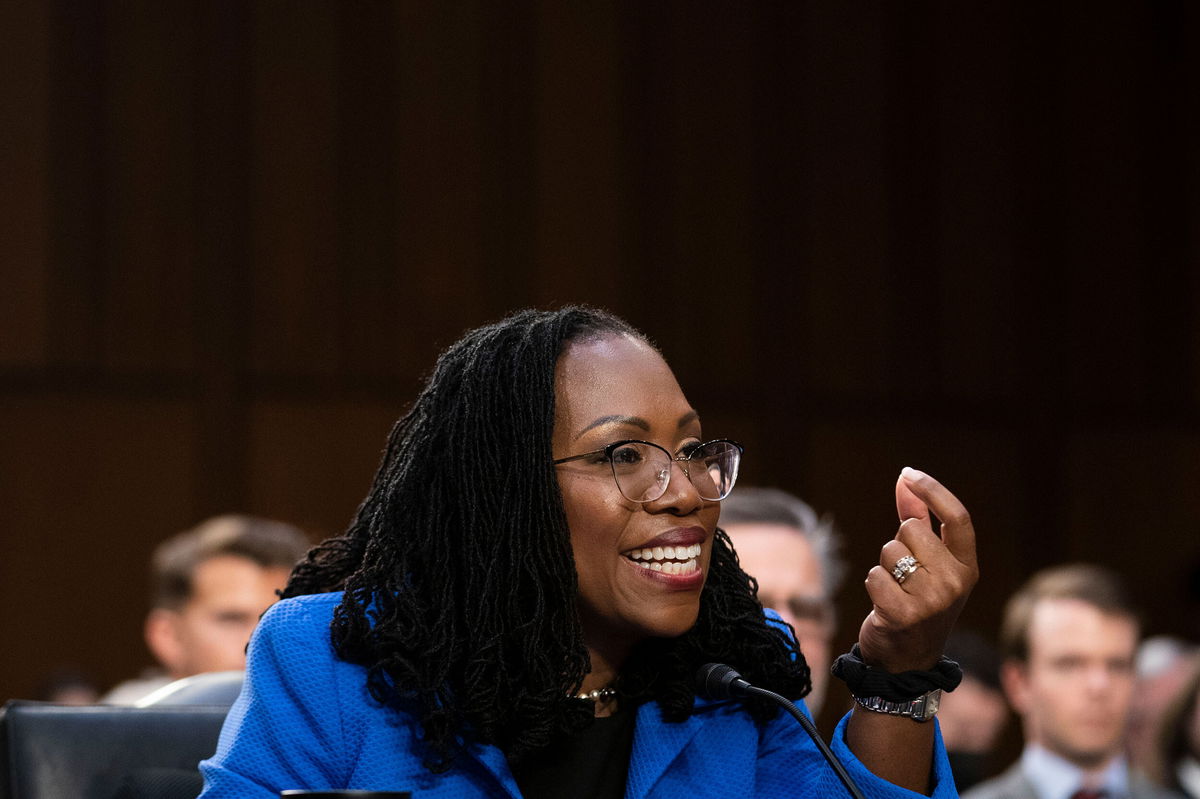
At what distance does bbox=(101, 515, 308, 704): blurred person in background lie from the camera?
11.7ft

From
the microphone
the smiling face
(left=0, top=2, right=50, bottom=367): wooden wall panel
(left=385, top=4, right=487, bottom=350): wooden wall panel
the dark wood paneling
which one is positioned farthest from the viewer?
(left=385, top=4, right=487, bottom=350): wooden wall panel

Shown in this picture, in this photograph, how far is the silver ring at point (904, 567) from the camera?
1.42 m

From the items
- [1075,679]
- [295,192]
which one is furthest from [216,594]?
[295,192]

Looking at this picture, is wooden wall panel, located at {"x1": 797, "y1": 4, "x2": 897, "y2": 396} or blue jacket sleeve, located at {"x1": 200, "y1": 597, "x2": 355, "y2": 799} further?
wooden wall panel, located at {"x1": 797, "y1": 4, "x2": 897, "y2": 396}

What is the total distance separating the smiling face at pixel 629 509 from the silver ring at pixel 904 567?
0.20 m

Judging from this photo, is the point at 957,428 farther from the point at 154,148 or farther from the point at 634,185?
the point at 154,148

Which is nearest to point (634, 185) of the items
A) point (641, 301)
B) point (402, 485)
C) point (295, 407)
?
point (641, 301)

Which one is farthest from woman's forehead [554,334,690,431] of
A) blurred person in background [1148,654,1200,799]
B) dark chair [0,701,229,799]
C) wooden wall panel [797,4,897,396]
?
wooden wall panel [797,4,897,396]

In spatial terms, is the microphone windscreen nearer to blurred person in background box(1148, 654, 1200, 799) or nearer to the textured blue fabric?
the textured blue fabric

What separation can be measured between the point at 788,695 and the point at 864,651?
0.65 feet

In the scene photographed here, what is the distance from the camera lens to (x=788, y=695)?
5.38 feet

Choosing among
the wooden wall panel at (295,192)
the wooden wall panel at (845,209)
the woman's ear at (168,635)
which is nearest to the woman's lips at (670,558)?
the woman's ear at (168,635)

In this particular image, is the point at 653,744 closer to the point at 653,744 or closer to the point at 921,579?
the point at 653,744

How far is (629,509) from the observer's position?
1.49 m
